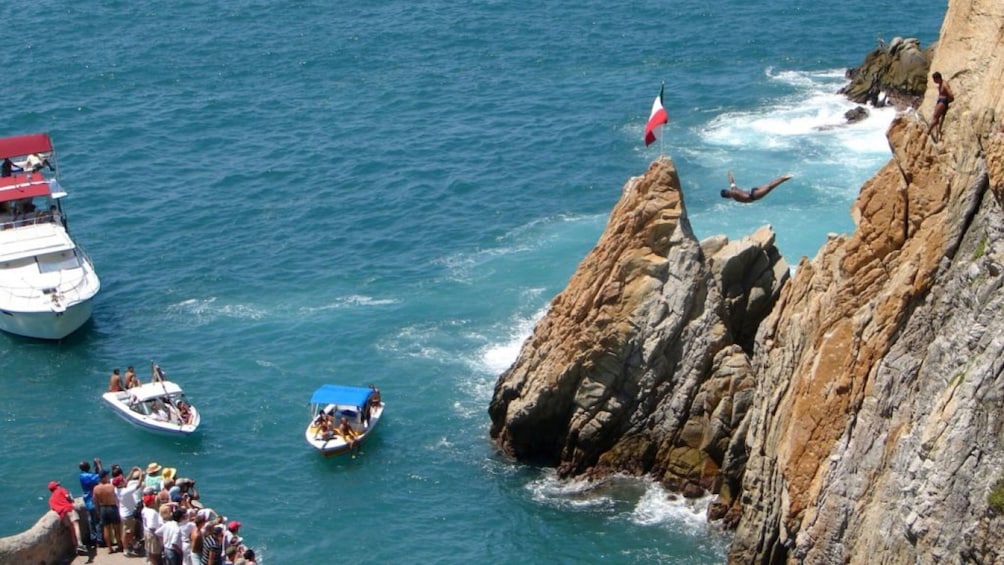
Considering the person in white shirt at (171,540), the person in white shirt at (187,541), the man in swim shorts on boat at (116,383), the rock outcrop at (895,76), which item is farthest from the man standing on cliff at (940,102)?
the rock outcrop at (895,76)

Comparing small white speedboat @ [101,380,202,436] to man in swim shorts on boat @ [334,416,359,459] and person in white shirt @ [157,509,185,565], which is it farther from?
person in white shirt @ [157,509,185,565]

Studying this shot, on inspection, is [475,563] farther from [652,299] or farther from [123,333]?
[123,333]

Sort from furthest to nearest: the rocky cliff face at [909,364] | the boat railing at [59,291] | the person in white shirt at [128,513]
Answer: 1. the boat railing at [59,291]
2. the person in white shirt at [128,513]
3. the rocky cliff face at [909,364]

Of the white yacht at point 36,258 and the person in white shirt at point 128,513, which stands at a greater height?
the person in white shirt at point 128,513

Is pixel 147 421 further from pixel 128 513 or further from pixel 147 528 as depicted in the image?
pixel 147 528

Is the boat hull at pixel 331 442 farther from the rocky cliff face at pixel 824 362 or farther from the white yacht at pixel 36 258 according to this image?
the white yacht at pixel 36 258

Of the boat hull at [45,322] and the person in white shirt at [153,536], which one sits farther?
the boat hull at [45,322]

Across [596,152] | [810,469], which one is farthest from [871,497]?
[596,152]
